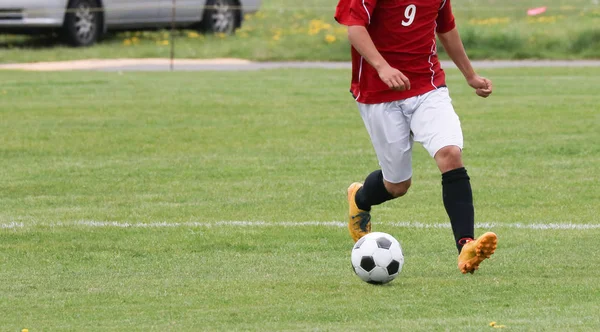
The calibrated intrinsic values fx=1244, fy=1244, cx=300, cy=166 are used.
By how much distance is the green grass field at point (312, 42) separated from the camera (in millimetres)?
23578

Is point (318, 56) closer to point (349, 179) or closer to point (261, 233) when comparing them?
point (349, 179)

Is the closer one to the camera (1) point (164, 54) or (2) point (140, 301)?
(2) point (140, 301)

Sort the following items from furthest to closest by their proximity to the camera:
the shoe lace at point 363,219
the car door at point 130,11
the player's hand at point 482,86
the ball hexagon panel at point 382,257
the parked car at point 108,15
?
the car door at point 130,11
the parked car at point 108,15
the shoe lace at point 363,219
the player's hand at point 482,86
the ball hexagon panel at point 382,257

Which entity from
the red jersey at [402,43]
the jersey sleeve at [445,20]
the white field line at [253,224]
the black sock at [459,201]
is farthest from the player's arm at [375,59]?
the white field line at [253,224]

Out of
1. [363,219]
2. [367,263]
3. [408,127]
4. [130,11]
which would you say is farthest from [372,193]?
[130,11]

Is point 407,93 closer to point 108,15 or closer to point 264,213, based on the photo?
point 264,213

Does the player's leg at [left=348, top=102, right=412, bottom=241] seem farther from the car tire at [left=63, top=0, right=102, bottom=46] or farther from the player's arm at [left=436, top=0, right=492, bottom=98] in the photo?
the car tire at [left=63, top=0, right=102, bottom=46]

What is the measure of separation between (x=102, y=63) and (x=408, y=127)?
54.7ft

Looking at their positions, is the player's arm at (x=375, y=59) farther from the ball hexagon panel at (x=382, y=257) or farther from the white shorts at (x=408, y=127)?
the ball hexagon panel at (x=382, y=257)

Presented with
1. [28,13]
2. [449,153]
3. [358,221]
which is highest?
[449,153]

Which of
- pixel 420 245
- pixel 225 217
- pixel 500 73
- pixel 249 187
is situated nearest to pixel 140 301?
pixel 420 245

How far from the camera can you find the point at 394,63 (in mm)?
6707

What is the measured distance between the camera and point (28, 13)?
22.4 m

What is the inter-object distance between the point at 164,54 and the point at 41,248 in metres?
17.3
